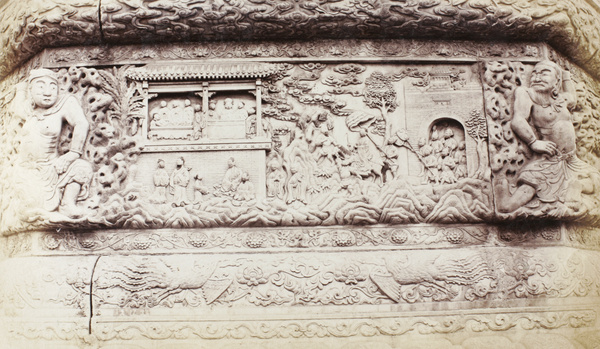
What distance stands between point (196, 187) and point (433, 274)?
7.38 feet

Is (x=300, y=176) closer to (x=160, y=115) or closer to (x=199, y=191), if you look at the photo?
(x=199, y=191)

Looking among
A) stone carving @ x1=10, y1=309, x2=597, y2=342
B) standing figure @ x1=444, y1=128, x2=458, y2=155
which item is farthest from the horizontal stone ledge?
standing figure @ x1=444, y1=128, x2=458, y2=155

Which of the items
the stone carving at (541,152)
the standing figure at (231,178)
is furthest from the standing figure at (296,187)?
the stone carving at (541,152)

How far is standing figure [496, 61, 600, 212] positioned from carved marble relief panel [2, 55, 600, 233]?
0.04 ft

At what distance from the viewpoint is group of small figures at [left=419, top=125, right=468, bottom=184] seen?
5191mm

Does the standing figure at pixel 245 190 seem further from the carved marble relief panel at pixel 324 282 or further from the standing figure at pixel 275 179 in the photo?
the carved marble relief panel at pixel 324 282

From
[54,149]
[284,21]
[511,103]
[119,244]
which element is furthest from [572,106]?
[54,149]

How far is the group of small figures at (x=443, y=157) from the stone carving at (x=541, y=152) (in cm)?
31

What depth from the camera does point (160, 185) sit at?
16.8 feet

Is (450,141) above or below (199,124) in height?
below

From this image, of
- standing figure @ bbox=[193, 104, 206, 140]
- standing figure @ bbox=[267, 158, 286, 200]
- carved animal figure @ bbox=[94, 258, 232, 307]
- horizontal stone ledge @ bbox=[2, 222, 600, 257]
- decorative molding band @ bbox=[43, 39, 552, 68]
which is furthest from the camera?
decorative molding band @ bbox=[43, 39, 552, 68]

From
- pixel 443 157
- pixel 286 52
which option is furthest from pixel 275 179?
pixel 443 157

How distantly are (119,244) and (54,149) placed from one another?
109cm

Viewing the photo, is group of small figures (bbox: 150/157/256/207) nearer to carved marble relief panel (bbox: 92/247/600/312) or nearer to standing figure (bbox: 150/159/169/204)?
standing figure (bbox: 150/159/169/204)
